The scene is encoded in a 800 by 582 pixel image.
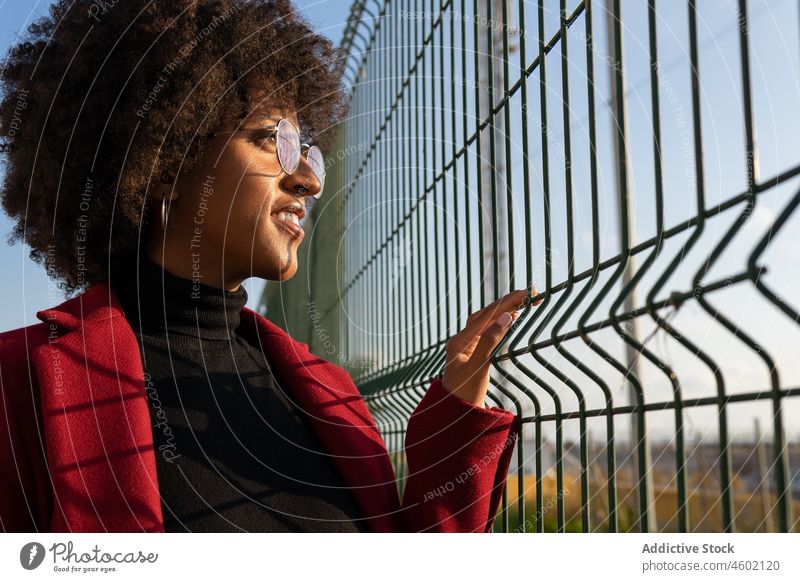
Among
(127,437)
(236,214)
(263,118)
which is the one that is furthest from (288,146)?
(127,437)

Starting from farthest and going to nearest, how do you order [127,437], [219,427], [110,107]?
[110,107], [219,427], [127,437]

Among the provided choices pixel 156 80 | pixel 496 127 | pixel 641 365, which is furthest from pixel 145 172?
pixel 641 365

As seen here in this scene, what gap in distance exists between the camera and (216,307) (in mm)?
2158

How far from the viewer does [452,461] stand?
207cm

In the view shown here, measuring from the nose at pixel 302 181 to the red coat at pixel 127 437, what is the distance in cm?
39

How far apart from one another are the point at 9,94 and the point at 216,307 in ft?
3.09

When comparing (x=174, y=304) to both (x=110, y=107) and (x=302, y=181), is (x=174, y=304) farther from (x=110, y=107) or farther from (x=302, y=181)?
(x=110, y=107)

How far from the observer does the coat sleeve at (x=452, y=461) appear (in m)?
2.05

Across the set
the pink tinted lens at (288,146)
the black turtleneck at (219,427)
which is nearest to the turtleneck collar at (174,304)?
the black turtleneck at (219,427)

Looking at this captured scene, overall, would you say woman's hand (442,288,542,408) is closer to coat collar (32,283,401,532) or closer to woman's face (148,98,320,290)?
coat collar (32,283,401,532)

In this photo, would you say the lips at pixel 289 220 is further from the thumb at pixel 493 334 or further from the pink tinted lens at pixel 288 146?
the thumb at pixel 493 334

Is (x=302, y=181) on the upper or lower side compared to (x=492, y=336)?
upper

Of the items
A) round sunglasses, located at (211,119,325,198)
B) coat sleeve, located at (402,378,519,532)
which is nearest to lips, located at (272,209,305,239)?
round sunglasses, located at (211,119,325,198)

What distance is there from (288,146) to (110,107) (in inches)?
21.8
